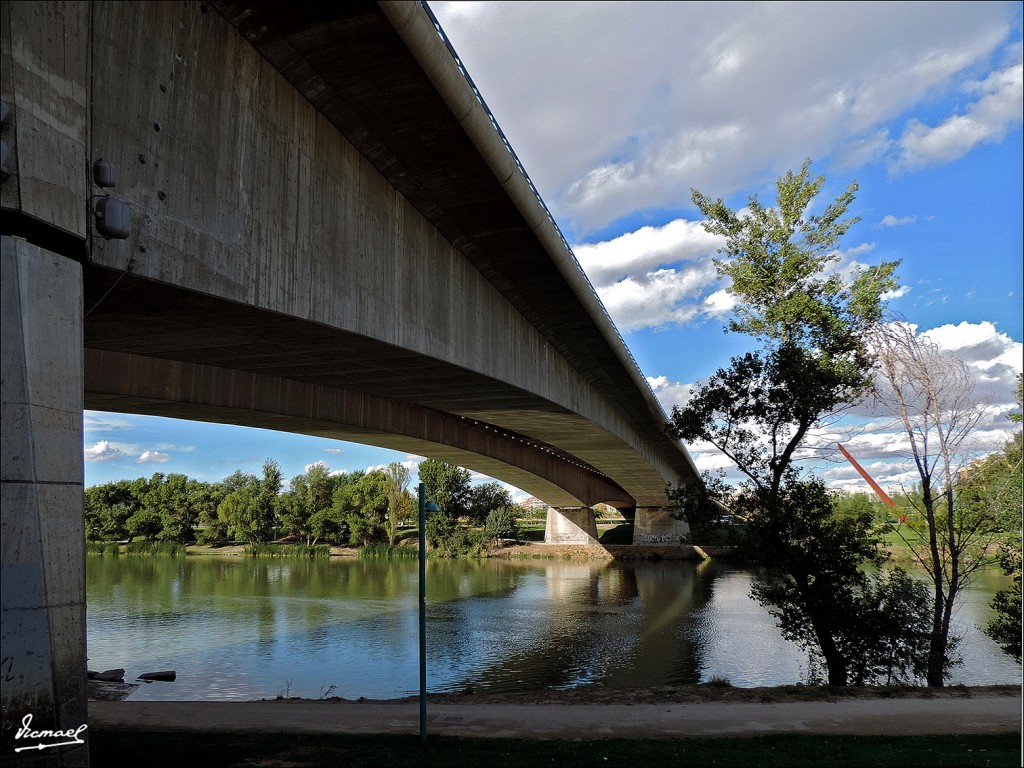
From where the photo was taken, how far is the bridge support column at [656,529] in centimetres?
6606

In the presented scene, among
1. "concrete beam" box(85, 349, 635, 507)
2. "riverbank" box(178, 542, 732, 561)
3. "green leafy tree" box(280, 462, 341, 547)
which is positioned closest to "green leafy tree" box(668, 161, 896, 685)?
"concrete beam" box(85, 349, 635, 507)

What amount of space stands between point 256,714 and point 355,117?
10.8 meters

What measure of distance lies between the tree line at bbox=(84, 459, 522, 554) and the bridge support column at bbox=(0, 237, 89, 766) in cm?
6000

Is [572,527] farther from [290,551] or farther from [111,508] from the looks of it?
[111,508]

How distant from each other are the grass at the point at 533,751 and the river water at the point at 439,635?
694cm

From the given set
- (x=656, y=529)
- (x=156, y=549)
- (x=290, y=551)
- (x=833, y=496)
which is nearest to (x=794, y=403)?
(x=833, y=496)

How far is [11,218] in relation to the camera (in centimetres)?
648

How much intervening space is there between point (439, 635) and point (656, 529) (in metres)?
44.0

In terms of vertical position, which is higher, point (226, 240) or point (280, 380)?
point (226, 240)

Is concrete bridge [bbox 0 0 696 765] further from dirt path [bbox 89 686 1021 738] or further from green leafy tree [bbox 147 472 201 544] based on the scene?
green leafy tree [bbox 147 472 201 544]

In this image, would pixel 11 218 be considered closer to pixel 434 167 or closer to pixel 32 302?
pixel 32 302

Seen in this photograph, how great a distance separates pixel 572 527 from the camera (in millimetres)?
68125

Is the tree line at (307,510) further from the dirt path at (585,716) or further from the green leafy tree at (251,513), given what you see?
the dirt path at (585,716)

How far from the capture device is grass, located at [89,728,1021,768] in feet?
31.0
